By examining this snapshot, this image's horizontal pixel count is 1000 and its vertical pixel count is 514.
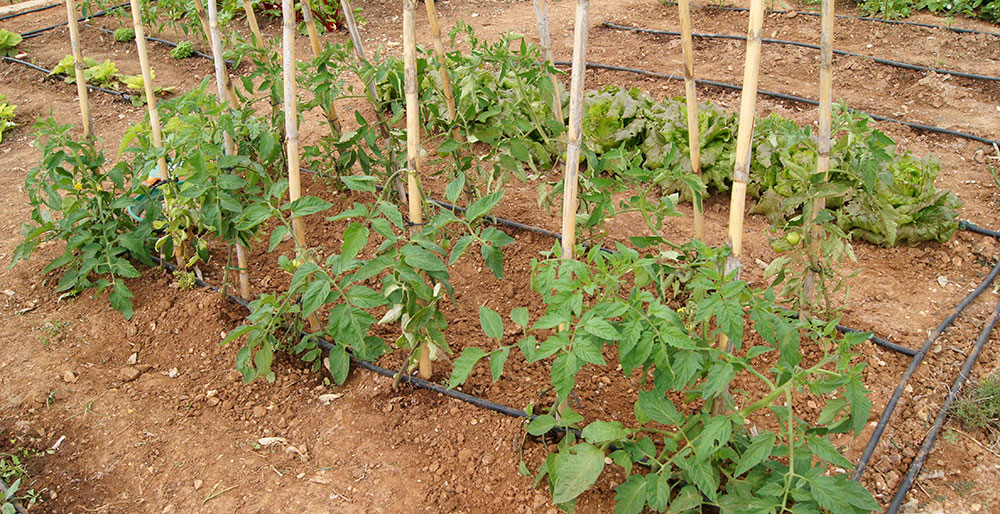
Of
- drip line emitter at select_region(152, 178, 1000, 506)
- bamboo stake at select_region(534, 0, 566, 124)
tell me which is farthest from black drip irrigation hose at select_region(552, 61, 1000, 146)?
bamboo stake at select_region(534, 0, 566, 124)

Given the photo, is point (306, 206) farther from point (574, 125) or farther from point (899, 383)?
point (899, 383)

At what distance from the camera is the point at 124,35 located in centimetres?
596

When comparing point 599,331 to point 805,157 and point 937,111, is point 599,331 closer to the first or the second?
point 805,157

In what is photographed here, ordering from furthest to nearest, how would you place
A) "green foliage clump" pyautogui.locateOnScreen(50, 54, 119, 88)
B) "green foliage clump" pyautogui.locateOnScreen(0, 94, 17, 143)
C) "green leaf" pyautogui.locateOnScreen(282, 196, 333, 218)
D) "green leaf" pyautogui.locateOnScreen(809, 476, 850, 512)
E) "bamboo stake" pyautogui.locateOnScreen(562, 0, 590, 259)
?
1. "green foliage clump" pyautogui.locateOnScreen(50, 54, 119, 88)
2. "green foliage clump" pyautogui.locateOnScreen(0, 94, 17, 143)
3. "green leaf" pyautogui.locateOnScreen(282, 196, 333, 218)
4. "bamboo stake" pyautogui.locateOnScreen(562, 0, 590, 259)
5. "green leaf" pyautogui.locateOnScreen(809, 476, 850, 512)

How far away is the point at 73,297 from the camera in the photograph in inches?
117

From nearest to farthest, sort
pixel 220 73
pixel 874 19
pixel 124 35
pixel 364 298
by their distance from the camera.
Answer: pixel 364 298 < pixel 220 73 < pixel 874 19 < pixel 124 35

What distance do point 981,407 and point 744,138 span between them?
1.36 metres

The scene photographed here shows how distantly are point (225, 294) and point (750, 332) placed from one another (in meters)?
1.99

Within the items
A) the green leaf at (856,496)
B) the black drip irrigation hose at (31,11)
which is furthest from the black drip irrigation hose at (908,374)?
the black drip irrigation hose at (31,11)

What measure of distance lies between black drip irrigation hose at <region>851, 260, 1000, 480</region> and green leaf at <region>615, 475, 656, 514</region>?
0.65 m

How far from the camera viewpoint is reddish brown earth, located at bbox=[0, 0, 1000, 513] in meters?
2.19

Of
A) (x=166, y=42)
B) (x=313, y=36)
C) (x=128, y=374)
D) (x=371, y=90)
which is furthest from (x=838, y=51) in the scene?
(x=166, y=42)

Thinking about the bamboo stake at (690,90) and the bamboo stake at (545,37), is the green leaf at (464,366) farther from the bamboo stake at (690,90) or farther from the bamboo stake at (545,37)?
the bamboo stake at (545,37)

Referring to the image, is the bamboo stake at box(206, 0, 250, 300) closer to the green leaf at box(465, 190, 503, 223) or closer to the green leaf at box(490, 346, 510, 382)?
the green leaf at box(465, 190, 503, 223)
